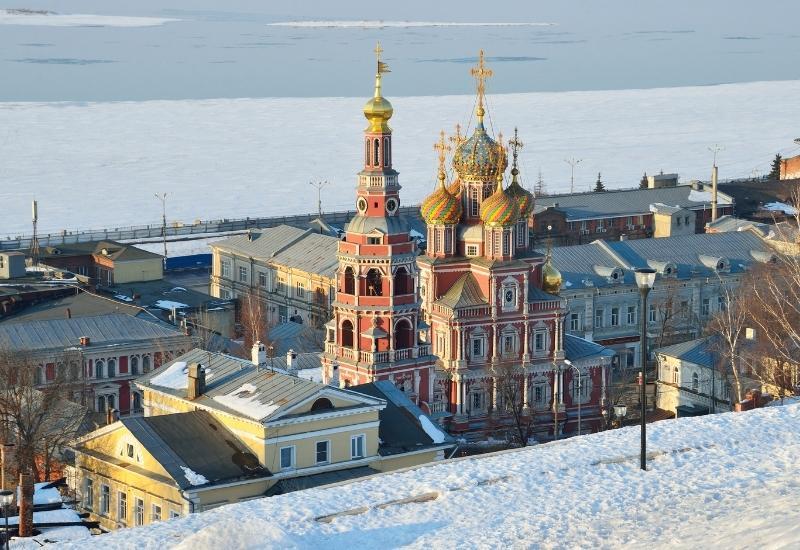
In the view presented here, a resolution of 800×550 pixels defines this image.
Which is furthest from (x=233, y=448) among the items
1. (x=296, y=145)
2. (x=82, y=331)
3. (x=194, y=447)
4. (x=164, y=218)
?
(x=296, y=145)

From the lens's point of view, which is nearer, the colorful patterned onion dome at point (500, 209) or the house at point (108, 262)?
the colorful patterned onion dome at point (500, 209)

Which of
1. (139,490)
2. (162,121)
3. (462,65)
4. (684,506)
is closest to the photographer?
(684,506)

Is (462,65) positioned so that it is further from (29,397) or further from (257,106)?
(29,397)

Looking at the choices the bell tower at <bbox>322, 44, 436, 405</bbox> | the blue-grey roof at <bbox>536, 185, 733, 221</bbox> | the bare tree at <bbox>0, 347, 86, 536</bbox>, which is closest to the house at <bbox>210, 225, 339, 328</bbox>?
the blue-grey roof at <bbox>536, 185, 733, 221</bbox>

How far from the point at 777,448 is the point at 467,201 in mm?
18549

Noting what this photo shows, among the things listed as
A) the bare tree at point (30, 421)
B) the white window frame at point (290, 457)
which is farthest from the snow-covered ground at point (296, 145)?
the white window frame at point (290, 457)

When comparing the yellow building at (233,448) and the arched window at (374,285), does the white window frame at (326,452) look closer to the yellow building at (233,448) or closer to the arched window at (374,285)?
the yellow building at (233,448)

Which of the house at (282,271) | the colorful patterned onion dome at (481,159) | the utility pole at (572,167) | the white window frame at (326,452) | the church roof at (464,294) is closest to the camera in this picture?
the white window frame at (326,452)

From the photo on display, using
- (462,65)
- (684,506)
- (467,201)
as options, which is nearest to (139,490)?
(684,506)

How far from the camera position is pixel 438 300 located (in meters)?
45.3

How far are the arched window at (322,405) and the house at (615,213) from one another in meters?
37.5

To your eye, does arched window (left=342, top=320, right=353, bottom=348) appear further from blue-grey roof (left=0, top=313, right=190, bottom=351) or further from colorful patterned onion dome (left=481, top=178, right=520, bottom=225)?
blue-grey roof (left=0, top=313, right=190, bottom=351)

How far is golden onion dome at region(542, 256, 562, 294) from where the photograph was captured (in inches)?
1832

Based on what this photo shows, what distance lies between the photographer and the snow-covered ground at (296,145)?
90000 millimetres
